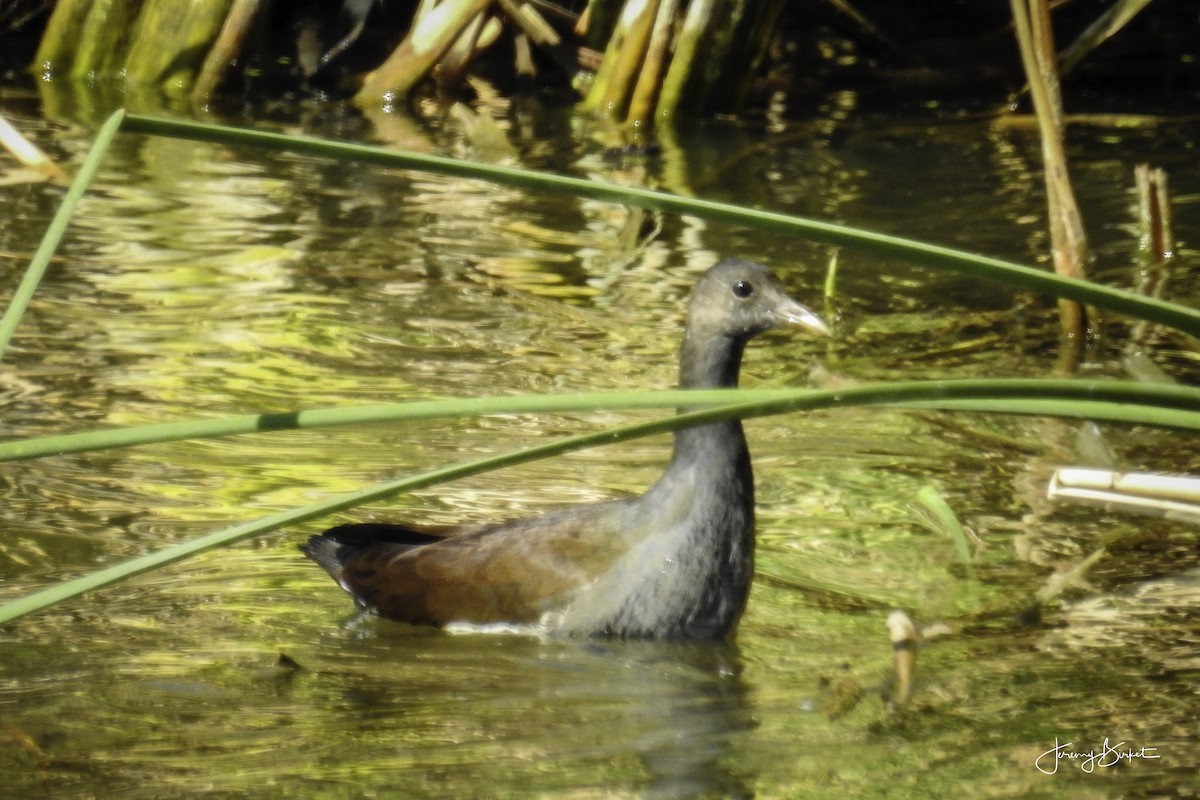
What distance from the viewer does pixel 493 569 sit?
173 inches

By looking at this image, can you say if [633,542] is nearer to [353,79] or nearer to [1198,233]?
[1198,233]

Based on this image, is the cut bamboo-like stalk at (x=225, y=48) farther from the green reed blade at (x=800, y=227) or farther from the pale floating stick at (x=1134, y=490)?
the green reed blade at (x=800, y=227)

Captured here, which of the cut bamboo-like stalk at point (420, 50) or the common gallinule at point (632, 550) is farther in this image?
the cut bamboo-like stalk at point (420, 50)

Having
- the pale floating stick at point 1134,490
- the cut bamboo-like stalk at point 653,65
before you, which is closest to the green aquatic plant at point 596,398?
the pale floating stick at point 1134,490

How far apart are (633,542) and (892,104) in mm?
7853

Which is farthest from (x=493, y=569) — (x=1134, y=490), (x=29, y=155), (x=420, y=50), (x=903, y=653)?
(x=420, y=50)

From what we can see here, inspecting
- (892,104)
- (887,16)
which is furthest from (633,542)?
(887,16)

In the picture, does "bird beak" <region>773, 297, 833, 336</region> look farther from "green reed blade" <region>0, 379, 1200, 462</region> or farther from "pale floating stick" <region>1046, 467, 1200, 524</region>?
"green reed blade" <region>0, 379, 1200, 462</region>

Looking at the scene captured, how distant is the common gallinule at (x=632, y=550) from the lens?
417 cm

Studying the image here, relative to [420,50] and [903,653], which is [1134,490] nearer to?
[903,653]
